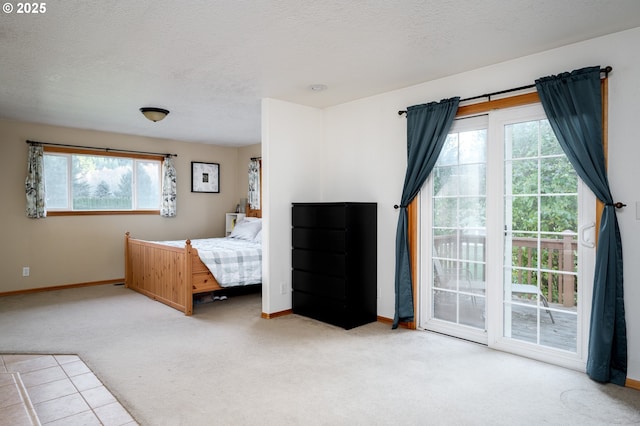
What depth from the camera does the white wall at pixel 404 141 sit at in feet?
8.66

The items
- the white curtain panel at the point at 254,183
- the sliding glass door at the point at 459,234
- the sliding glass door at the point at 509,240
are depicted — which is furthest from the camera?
the white curtain panel at the point at 254,183

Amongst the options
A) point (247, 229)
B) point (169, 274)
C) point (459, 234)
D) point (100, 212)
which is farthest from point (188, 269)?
point (459, 234)

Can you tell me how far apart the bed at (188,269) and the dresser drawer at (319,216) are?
100 centimetres

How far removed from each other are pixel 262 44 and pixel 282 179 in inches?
68.9

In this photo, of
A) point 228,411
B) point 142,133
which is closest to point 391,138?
point 228,411

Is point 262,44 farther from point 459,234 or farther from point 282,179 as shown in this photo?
point 459,234

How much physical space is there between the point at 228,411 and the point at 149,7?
2.39 m

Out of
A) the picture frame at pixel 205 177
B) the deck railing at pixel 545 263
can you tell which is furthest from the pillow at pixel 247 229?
the deck railing at pixel 545 263

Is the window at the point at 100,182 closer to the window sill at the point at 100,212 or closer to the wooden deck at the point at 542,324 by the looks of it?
the window sill at the point at 100,212

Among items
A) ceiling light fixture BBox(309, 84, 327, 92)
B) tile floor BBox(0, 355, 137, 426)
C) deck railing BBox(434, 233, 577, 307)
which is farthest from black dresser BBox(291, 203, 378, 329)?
tile floor BBox(0, 355, 137, 426)

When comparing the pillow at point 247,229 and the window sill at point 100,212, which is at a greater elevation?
the window sill at point 100,212

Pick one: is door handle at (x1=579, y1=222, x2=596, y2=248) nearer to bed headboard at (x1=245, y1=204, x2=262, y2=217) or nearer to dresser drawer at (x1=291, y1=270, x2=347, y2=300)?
dresser drawer at (x1=291, y1=270, x2=347, y2=300)

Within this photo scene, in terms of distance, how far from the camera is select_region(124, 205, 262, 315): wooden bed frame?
450 cm

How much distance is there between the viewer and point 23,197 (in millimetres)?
5441
